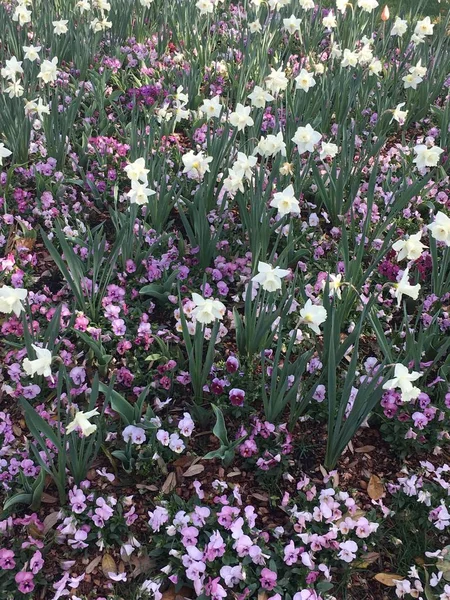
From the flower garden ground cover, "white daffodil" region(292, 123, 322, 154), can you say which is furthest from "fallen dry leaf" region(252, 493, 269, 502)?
"white daffodil" region(292, 123, 322, 154)

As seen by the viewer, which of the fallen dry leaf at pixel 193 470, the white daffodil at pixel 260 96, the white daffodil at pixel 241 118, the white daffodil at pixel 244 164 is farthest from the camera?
the white daffodil at pixel 260 96

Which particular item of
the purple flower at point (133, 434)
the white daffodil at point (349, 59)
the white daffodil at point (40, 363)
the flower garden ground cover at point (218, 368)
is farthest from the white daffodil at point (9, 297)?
the white daffodil at point (349, 59)

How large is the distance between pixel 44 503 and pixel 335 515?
3.20 feet

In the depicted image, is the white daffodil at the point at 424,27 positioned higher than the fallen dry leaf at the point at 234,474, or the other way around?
the white daffodil at the point at 424,27

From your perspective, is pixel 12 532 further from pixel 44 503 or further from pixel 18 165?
pixel 18 165

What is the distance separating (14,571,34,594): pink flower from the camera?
64.1 inches

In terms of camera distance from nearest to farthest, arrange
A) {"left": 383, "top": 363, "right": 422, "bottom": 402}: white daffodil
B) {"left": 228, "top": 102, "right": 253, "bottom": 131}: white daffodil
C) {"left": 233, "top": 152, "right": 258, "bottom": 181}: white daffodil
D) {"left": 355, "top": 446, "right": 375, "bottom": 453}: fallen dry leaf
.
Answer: {"left": 383, "top": 363, "right": 422, "bottom": 402}: white daffodil < {"left": 355, "top": 446, "right": 375, "bottom": 453}: fallen dry leaf < {"left": 233, "top": 152, "right": 258, "bottom": 181}: white daffodil < {"left": 228, "top": 102, "right": 253, "bottom": 131}: white daffodil

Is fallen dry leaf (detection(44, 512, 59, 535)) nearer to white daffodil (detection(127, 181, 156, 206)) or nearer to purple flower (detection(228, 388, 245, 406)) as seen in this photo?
purple flower (detection(228, 388, 245, 406))

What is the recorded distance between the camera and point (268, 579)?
167 centimetres

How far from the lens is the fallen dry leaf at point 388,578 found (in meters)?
1.74

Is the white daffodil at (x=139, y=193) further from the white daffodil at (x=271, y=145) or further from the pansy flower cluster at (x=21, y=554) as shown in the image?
the pansy flower cluster at (x=21, y=554)

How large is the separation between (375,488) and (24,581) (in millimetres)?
1191

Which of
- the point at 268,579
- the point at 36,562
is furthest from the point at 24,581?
the point at 268,579

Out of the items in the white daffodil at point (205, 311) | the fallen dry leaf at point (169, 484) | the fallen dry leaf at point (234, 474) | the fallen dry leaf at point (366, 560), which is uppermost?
the white daffodil at point (205, 311)
